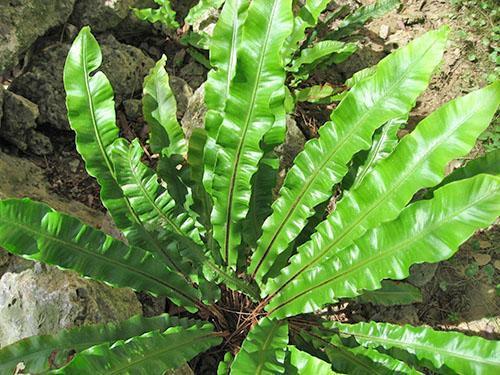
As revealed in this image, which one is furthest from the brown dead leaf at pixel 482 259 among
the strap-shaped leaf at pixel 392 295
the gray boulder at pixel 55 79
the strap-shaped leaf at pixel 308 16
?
the gray boulder at pixel 55 79

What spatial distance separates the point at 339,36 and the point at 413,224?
2.07 m

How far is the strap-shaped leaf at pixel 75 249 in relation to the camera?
63.4 inches

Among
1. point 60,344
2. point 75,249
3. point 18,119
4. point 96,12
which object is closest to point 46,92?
point 18,119

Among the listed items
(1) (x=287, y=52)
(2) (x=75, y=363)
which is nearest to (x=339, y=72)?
(1) (x=287, y=52)

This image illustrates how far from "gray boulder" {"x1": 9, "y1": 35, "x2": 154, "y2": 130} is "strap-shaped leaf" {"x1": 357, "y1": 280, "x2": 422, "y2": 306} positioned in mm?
1767

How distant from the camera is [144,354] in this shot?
1.68 m

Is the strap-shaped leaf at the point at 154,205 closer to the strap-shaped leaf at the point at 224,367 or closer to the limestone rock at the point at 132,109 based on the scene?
the strap-shaped leaf at the point at 224,367

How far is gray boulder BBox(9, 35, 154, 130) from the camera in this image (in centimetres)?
262

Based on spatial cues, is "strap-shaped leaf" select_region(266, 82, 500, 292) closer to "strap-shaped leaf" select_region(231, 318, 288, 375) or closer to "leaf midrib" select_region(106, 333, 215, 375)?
"strap-shaped leaf" select_region(231, 318, 288, 375)

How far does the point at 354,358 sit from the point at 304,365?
33 cm

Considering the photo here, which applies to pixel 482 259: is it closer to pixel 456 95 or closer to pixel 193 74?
pixel 456 95

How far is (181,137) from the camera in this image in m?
2.27

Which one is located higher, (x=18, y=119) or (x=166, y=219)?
(x=18, y=119)

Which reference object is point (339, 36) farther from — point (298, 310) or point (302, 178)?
point (298, 310)
